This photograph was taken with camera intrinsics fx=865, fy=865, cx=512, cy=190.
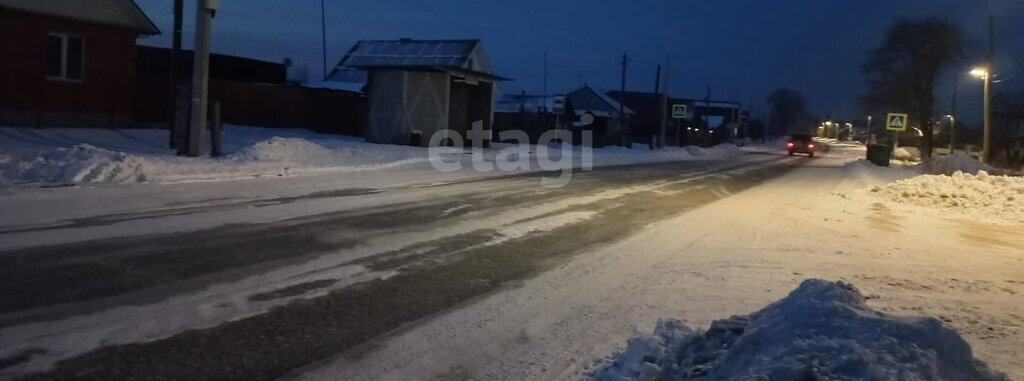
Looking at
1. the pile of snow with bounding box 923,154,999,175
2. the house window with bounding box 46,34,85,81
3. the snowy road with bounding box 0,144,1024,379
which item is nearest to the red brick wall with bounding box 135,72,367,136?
the house window with bounding box 46,34,85,81

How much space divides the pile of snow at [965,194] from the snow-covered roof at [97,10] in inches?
930

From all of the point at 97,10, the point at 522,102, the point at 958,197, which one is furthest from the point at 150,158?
the point at 522,102

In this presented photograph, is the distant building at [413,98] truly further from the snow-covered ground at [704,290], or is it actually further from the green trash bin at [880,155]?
the snow-covered ground at [704,290]

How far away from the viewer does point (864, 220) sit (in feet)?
50.0

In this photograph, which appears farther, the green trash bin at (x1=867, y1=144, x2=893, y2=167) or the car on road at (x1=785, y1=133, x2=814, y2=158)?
the car on road at (x1=785, y1=133, x2=814, y2=158)

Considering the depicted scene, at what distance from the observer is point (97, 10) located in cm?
2798

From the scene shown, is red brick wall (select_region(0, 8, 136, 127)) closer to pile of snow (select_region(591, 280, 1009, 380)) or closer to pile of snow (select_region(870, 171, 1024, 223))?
pile of snow (select_region(870, 171, 1024, 223))

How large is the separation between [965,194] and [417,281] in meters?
15.0

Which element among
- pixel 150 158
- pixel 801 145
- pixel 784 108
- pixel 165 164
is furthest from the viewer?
pixel 784 108

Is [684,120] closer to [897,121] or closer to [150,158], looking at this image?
[897,121]

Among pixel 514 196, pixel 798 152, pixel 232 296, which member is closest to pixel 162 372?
pixel 232 296

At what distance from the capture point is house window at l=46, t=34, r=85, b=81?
2670cm

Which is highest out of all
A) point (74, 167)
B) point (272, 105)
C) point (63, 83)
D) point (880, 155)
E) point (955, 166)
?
point (272, 105)

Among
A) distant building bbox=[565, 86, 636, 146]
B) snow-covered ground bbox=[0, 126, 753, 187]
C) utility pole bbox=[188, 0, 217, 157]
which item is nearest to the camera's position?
snow-covered ground bbox=[0, 126, 753, 187]
